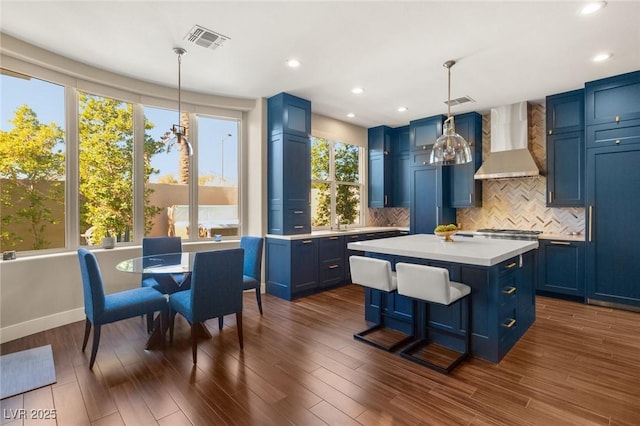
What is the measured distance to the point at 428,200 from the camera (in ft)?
18.4

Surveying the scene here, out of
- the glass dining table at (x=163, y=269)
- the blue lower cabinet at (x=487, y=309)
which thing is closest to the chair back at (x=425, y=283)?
the blue lower cabinet at (x=487, y=309)

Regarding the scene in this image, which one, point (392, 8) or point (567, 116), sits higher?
point (392, 8)

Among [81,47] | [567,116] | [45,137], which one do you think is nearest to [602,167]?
[567,116]

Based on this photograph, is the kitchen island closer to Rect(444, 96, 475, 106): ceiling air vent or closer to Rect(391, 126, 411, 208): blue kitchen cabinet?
Rect(444, 96, 475, 106): ceiling air vent

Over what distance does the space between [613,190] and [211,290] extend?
4.86 metres

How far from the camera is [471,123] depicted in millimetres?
5277

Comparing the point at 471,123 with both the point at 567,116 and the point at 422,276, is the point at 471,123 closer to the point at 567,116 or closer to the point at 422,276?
the point at 567,116

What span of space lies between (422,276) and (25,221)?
13.2 ft

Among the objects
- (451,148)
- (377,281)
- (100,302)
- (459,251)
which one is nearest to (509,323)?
(459,251)

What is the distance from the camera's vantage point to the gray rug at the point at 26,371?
2223mm

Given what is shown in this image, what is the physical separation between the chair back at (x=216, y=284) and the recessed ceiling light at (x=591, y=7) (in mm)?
3473

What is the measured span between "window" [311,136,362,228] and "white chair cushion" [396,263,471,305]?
3.07m

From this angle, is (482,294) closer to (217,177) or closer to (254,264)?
(254,264)

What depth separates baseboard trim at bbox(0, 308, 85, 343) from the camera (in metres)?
2.98
